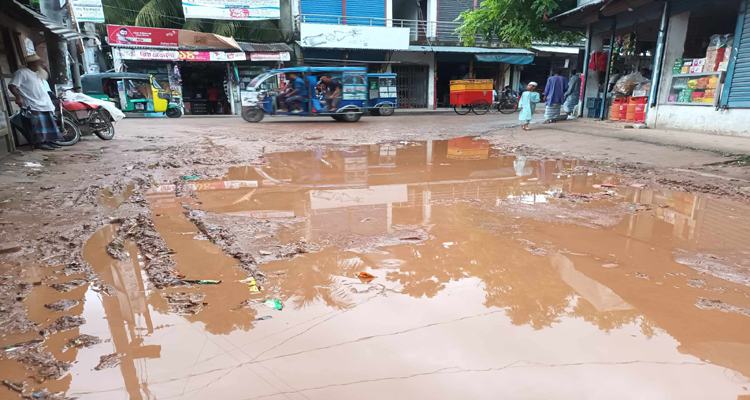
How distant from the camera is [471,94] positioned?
18938mm

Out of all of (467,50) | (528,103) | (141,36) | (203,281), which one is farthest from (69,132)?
(467,50)

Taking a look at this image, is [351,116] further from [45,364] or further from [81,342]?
[45,364]

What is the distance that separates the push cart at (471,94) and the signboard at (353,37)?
3365 millimetres

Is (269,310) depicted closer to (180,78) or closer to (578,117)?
(578,117)

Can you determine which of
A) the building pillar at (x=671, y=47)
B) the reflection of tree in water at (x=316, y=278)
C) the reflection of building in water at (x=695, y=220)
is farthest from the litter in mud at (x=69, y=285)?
the building pillar at (x=671, y=47)

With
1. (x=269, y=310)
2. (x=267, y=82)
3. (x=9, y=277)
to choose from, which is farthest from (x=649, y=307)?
(x=267, y=82)

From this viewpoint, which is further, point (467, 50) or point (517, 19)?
point (467, 50)

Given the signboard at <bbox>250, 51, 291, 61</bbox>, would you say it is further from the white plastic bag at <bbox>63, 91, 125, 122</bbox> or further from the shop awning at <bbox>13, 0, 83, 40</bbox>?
the shop awning at <bbox>13, 0, 83, 40</bbox>

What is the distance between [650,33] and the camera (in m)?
12.8

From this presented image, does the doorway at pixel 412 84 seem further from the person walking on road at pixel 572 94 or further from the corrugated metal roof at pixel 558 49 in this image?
the person walking on road at pixel 572 94

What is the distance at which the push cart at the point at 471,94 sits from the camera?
18.8m

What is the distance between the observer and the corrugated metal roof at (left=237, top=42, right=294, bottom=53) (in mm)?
18875

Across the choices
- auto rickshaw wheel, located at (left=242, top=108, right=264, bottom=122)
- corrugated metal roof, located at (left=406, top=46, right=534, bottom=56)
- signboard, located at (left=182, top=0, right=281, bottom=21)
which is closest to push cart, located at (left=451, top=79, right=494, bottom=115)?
corrugated metal roof, located at (left=406, top=46, right=534, bottom=56)

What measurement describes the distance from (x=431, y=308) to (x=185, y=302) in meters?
1.34
